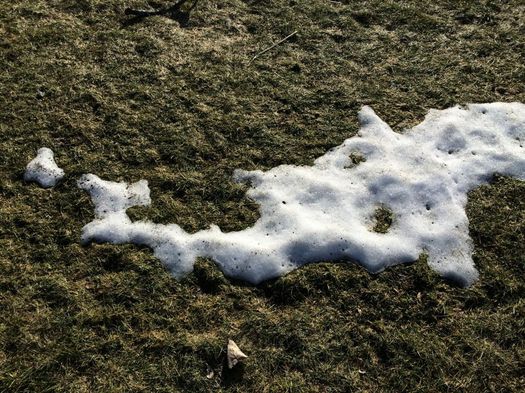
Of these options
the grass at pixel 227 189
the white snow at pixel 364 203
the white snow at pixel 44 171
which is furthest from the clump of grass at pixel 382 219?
the white snow at pixel 44 171

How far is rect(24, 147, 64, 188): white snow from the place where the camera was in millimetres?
3146

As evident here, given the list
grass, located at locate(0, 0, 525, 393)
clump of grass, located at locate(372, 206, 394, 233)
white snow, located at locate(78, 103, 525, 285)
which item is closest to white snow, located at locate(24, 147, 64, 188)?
grass, located at locate(0, 0, 525, 393)

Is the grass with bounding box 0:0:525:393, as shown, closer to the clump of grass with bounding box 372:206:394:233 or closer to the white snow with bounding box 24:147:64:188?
the white snow with bounding box 24:147:64:188

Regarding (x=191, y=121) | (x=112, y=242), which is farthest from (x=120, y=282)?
(x=191, y=121)

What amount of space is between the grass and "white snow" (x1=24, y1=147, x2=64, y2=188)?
0.17 feet

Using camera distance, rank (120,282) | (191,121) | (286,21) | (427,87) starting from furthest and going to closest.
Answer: (286,21), (427,87), (191,121), (120,282)

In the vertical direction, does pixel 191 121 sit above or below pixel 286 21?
below

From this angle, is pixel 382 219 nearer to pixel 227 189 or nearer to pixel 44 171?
pixel 227 189

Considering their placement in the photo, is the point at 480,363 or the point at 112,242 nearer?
the point at 480,363

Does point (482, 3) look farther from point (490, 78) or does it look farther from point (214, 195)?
point (214, 195)

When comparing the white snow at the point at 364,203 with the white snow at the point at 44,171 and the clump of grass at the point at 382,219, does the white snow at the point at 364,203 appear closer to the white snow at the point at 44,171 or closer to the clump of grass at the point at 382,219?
the clump of grass at the point at 382,219

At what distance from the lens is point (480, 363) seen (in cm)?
252

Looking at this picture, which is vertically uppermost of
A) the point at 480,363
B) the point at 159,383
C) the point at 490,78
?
the point at 490,78

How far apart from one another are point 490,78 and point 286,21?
1.55 m
